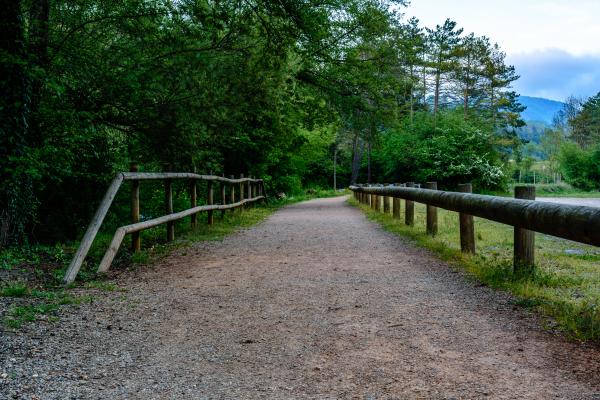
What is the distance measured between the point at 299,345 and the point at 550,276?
10.4 ft

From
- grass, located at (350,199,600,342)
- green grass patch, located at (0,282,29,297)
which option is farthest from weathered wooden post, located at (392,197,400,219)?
green grass patch, located at (0,282,29,297)

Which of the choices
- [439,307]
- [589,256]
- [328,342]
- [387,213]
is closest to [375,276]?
[439,307]

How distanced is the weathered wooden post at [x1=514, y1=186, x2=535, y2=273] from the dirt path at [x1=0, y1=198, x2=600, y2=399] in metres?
0.66

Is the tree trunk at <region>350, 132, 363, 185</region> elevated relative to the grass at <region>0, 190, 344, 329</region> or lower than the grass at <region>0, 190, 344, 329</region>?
elevated

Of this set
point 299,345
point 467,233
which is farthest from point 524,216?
point 299,345

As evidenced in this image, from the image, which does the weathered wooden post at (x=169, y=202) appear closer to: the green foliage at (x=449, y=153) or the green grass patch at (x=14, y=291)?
the green grass patch at (x=14, y=291)

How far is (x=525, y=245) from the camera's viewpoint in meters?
5.66

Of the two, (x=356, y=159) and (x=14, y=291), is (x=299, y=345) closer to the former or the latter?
(x=14, y=291)

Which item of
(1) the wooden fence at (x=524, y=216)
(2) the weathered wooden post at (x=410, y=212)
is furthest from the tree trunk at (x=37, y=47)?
(2) the weathered wooden post at (x=410, y=212)

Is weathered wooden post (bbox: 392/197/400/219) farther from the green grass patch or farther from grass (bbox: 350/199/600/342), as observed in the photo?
the green grass patch

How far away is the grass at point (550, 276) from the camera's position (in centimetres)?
407

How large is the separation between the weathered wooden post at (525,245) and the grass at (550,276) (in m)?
0.11

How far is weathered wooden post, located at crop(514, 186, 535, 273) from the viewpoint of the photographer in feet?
18.4

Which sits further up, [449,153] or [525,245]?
[449,153]
